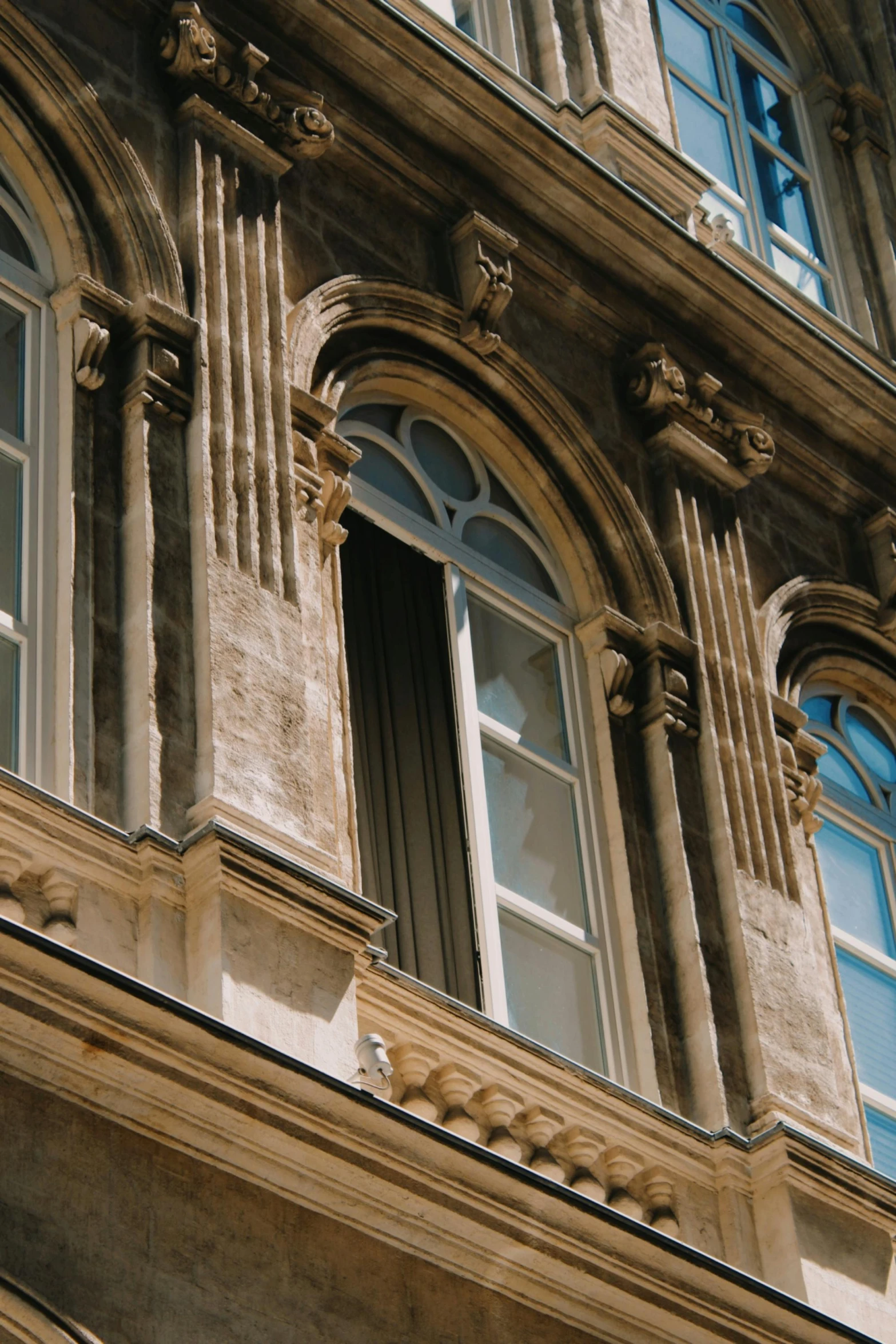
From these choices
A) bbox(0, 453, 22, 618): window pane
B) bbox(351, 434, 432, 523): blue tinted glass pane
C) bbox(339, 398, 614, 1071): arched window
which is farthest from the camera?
bbox(351, 434, 432, 523): blue tinted glass pane

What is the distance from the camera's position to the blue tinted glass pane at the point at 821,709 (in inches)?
525

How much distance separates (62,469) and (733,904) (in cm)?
328

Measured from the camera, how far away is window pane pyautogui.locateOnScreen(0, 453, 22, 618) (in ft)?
31.6

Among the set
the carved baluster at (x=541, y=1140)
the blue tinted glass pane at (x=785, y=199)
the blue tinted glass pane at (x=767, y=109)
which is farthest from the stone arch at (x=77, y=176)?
the blue tinted glass pane at (x=767, y=109)

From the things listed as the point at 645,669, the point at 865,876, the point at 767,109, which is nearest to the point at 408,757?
the point at 645,669

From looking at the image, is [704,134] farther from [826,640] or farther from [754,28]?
[826,640]

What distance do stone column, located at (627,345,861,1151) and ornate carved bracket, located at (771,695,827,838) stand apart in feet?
0.14

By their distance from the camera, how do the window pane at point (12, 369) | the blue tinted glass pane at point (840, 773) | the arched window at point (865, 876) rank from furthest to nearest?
the blue tinted glass pane at point (840, 773)
the arched window at point (865, 876)
the window pane at point (12, 369)

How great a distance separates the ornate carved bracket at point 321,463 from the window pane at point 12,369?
3.59 ft

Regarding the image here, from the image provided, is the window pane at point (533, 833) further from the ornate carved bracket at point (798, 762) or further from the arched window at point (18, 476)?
the arched window at point (18, 476)

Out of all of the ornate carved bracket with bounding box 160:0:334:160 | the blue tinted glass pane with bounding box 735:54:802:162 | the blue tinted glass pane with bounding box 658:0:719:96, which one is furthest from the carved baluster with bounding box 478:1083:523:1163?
the blue tinted glass pane with bounding box 735:54:802:162

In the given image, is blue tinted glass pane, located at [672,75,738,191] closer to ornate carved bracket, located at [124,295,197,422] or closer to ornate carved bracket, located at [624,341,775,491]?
ornate carved bracket, located at [624,341,775,491]

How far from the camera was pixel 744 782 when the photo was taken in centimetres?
1184

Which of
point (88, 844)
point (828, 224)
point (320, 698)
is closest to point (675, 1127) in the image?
point (320, 698)
